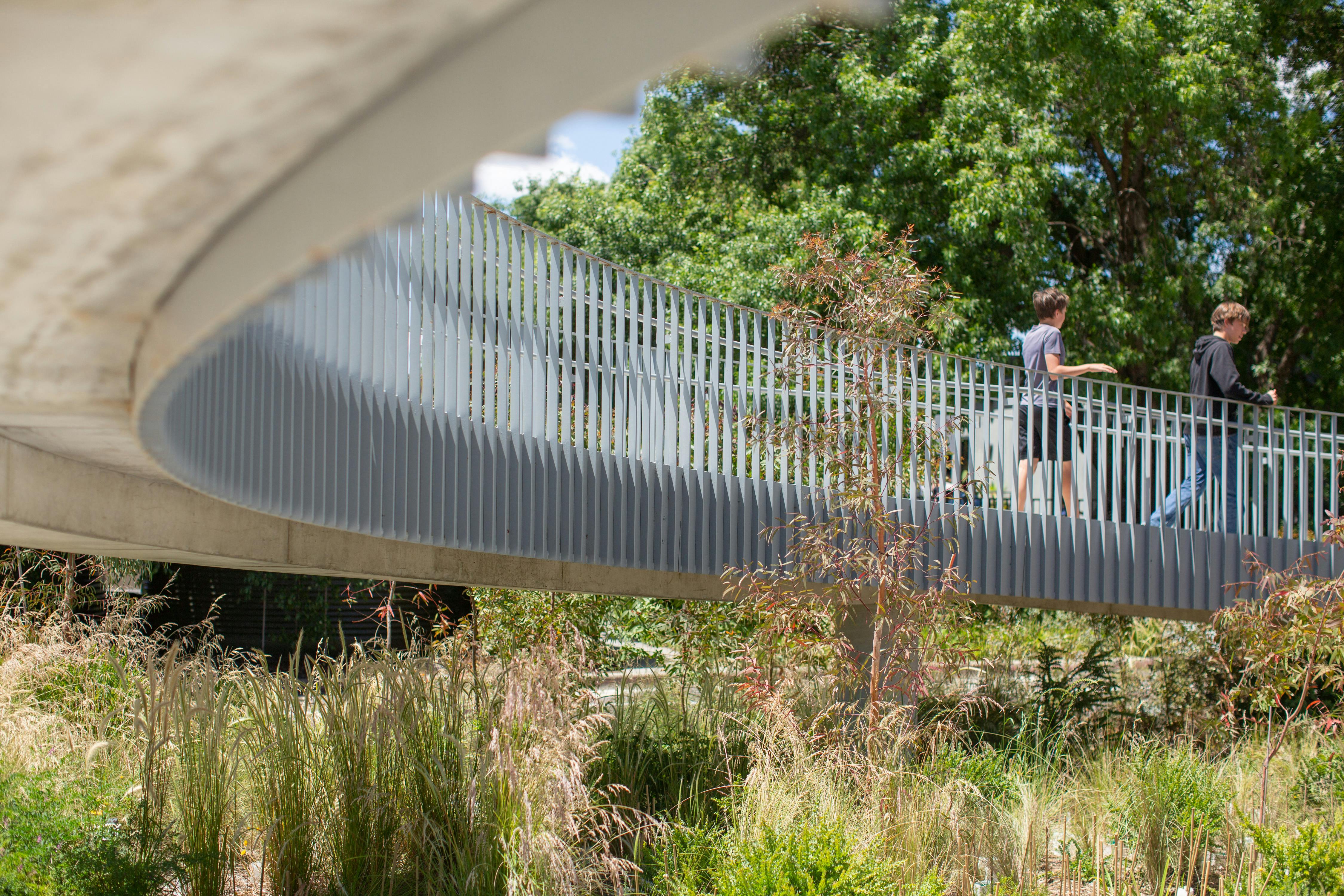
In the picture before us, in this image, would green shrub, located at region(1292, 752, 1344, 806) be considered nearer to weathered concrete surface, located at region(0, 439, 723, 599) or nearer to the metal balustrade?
the metal balustrade

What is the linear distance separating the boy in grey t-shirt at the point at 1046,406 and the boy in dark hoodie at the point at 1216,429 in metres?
0.90

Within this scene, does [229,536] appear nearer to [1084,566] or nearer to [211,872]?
[211,872]

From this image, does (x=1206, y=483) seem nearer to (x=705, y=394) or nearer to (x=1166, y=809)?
(x=1166, y=809)

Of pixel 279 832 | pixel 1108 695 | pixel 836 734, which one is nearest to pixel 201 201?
pixel 279 832

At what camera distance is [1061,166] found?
17.5 metres

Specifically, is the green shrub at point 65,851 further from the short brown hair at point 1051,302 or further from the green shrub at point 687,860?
the short brown hair at point 1051,302

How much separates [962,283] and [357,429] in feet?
36.2

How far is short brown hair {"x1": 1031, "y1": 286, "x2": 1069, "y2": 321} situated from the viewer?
812cm

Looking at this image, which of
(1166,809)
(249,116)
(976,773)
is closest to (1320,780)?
(1166,809)

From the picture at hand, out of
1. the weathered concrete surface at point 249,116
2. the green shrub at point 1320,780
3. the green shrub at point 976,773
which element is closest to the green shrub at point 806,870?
the green shrub at point 976,773

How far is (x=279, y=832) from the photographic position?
612 cm

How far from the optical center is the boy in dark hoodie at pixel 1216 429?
28.8 ft

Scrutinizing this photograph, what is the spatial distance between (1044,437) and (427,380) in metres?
4.43

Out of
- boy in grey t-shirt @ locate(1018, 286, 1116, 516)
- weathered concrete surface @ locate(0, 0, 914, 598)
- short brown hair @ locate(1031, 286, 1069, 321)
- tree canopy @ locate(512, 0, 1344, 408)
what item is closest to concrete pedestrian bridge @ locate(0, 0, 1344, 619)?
weathered concrete surface @ locate(0, 0, 914, 598)
